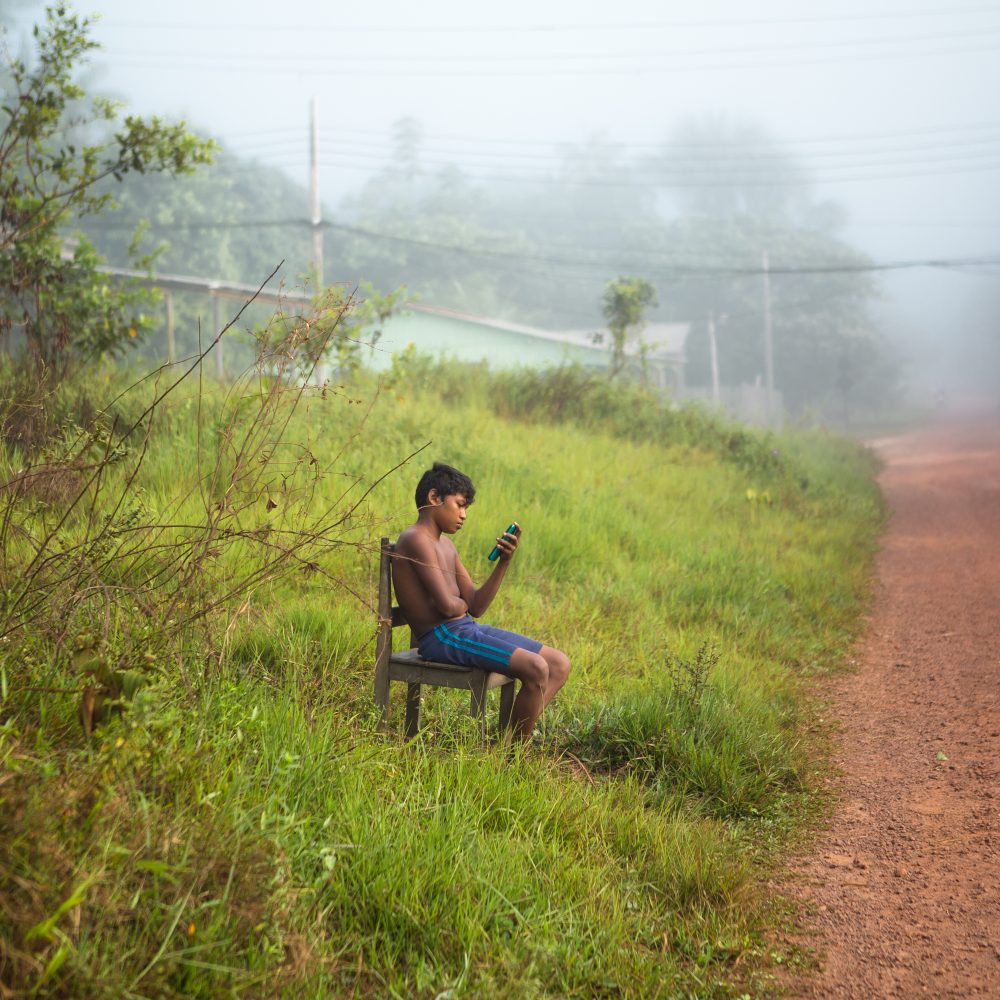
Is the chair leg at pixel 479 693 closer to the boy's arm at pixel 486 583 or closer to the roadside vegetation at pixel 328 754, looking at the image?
the roadside vegetation at pixel 328 754

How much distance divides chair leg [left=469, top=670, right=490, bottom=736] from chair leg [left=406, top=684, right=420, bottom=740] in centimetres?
32

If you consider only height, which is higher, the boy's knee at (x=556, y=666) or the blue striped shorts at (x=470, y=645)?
the blue striped shorts at (x=470, y=645)

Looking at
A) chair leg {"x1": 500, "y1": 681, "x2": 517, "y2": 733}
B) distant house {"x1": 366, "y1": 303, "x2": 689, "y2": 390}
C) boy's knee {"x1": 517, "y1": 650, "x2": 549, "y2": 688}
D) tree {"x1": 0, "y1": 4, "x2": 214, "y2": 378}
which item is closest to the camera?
boy's knee {"x1": 517, "y1": 650, "x2": 549, "y2": 688}

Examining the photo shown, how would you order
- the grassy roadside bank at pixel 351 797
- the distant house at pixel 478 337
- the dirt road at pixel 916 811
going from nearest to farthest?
1. the grassy roadside bank at pixel 351 797
2. the dirt road at pixel 916 811
3. the distant house at pixel 478 337

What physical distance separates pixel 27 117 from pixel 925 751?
27.9 ft

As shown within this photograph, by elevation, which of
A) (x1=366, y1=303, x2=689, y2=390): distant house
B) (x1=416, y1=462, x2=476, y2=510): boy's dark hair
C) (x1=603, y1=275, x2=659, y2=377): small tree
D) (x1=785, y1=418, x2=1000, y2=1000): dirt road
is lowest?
(x1=785, y1=418, x2=1000, y2=1000): dirt road

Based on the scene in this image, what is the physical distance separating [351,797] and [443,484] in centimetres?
164

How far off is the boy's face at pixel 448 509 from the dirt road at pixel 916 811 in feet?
6.74

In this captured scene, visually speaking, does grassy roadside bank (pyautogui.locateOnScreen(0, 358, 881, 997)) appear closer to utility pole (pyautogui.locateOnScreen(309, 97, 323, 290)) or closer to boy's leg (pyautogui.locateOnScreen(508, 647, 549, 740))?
boy's leg (pyautogui.locateOnScreen(508, 647, 549, 740))

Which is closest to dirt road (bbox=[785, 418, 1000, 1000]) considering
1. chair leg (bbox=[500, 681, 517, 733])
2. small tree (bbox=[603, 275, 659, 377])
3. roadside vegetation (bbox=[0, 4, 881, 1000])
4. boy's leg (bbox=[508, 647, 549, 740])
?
roadside vegetation (bbox=[0, 4, 881, 1000])

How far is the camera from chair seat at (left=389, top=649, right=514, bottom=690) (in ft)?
14.9

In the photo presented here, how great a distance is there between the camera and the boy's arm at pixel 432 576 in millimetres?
4605

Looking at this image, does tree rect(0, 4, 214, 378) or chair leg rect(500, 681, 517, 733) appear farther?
Answer: tree rect(0, 4, 214, 378)

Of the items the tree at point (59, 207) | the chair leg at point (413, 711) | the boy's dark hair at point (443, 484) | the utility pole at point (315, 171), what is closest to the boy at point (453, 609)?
the boy's dark hair at point (443, 484)
